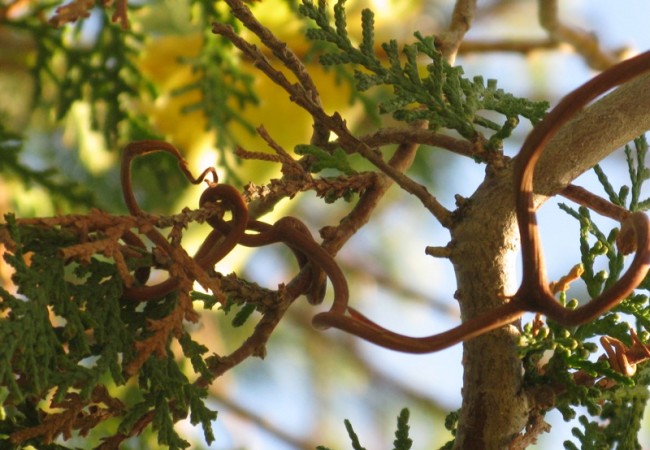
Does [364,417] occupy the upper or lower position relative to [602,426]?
upper

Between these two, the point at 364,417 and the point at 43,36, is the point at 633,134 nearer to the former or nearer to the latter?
the point at 43,36

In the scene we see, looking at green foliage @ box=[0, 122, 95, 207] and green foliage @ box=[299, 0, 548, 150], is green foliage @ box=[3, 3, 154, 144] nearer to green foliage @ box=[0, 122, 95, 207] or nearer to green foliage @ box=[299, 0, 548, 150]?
green foliage @ box=[0, 122, 95, 207]

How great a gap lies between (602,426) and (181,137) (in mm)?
905

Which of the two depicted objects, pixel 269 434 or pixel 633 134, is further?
pixel 269 434

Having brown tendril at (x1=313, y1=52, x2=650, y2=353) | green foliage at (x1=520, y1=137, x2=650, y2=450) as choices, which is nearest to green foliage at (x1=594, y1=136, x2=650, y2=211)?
green foliage at (x1=520, y1=137, x2=650, y2=450)

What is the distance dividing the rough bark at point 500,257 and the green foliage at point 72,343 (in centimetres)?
17

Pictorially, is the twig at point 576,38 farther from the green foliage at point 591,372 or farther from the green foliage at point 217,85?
the green foliage at point 591,372

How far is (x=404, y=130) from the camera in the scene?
2.19ft

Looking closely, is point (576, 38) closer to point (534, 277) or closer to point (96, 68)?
point (96, 68)

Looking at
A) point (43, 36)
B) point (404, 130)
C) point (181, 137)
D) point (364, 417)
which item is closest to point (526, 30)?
point (364, 417)

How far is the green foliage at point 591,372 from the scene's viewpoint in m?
0.59

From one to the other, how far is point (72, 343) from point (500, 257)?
0.26 m

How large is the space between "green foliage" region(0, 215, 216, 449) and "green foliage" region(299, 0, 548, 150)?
0.20m

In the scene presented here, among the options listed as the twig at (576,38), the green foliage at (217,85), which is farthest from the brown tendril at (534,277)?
the twig at (576,38)
